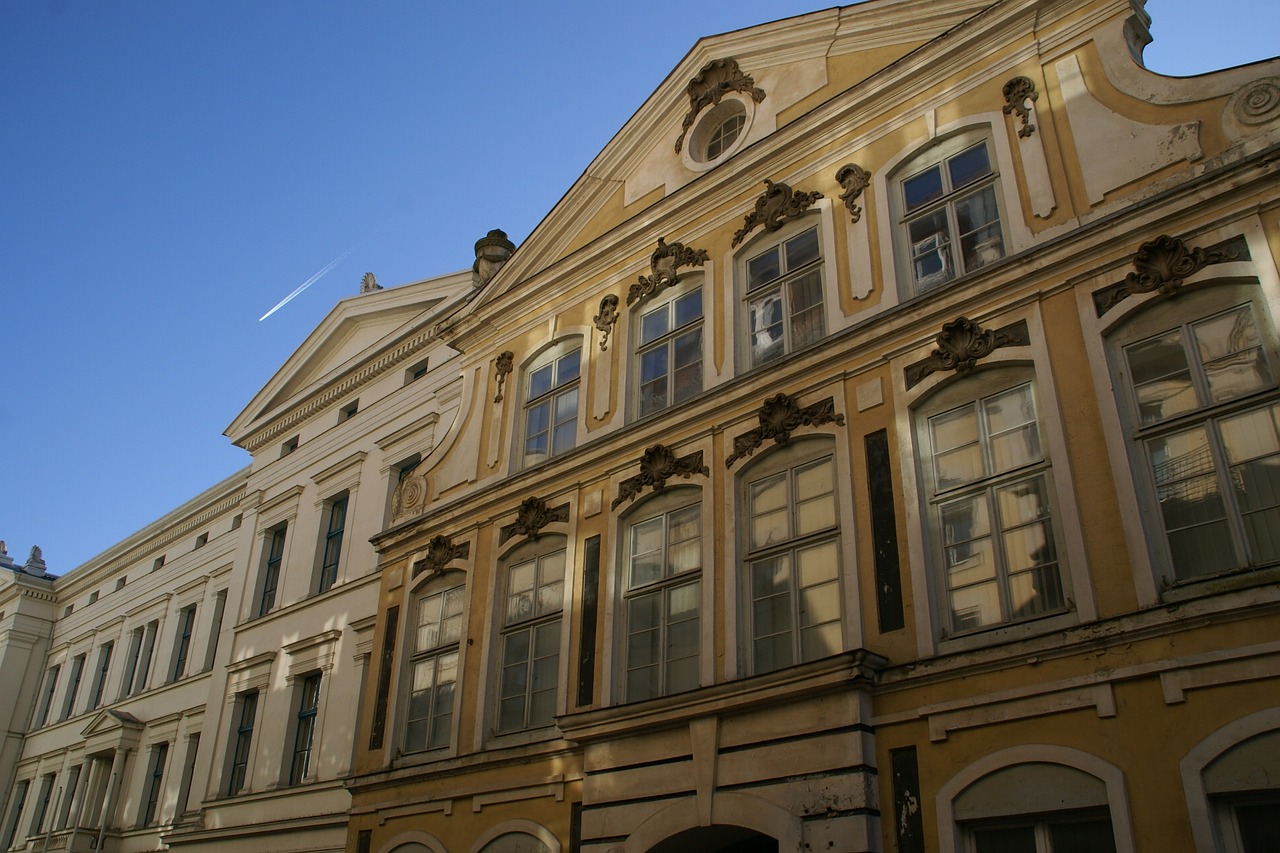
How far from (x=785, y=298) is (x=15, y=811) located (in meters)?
28.8

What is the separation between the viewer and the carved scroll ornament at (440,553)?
15541mm

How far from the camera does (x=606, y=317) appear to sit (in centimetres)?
1552

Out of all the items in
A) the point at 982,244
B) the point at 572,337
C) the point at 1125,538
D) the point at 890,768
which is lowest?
the point at 890,768

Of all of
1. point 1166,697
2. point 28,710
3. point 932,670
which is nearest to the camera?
point 1166,697

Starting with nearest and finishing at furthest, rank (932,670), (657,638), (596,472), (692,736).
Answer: (932,670), (692,736), (657,638), (596,472)

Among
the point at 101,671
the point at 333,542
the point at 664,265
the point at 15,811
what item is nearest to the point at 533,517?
the point at 664,265

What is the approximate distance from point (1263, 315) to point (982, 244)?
120 inches

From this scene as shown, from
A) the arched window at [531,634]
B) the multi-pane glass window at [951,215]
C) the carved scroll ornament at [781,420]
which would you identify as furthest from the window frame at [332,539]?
→ the multi-pane glass window at [951,215]

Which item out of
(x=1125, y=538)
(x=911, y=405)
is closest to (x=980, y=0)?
(x=911, y=405)

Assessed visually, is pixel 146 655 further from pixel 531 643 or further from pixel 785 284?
pixel 785 284

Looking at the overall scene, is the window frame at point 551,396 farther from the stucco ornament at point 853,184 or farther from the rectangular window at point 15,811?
the rectangular window at point 15,811

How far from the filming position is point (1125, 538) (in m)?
9.10

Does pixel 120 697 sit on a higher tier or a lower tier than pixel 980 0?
lower

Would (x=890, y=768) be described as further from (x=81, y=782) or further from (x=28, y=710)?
(x=28, y=710)
